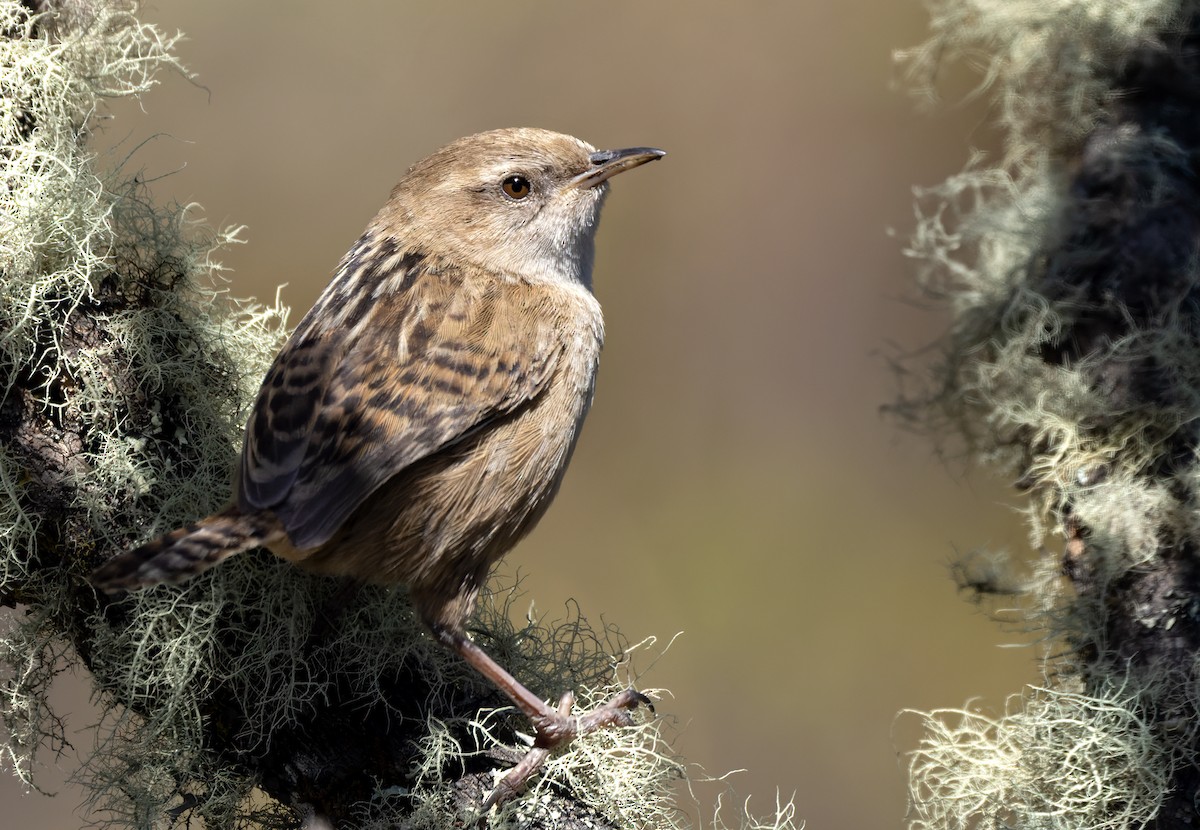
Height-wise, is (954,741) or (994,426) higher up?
(994,426)

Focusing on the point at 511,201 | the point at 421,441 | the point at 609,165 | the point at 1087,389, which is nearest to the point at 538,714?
the point at 421,441

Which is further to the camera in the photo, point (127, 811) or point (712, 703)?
point (712, 703)

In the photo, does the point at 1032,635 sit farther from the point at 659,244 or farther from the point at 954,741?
the point at 659,244

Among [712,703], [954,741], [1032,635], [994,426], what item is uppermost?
[994,426]

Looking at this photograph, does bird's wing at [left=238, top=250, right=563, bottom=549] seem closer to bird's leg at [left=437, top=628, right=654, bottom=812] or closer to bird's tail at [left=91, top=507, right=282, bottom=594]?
bird's tail at [left=91, top=507, right=282, bottom=594]

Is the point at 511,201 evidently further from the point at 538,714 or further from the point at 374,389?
the point at 538,714

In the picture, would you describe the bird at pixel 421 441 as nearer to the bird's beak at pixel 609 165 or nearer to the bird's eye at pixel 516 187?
the bird's eye at pixel 516 187

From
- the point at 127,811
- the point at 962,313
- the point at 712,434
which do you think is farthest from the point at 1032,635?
the point at 712,434
